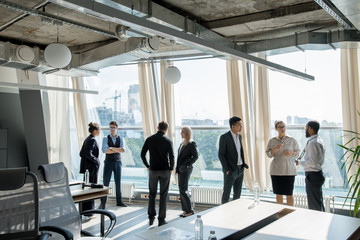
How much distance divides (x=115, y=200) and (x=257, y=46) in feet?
14.6

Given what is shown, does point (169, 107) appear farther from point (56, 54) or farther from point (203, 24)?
point (56, 54)

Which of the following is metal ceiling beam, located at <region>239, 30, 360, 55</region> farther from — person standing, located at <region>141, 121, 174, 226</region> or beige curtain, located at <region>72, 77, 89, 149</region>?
beige curtain, located at <region>72, 77, 89, 149</region>

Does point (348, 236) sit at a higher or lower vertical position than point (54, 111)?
lower

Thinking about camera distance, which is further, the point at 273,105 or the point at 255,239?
the point at 273,105

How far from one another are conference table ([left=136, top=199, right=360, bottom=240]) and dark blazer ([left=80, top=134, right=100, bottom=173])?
2.94 m

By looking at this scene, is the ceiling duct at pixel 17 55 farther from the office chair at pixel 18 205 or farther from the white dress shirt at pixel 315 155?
the white dress shirt at pixel 315 155

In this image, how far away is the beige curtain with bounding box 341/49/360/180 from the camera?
5457 millimetres

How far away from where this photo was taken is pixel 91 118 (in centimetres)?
841

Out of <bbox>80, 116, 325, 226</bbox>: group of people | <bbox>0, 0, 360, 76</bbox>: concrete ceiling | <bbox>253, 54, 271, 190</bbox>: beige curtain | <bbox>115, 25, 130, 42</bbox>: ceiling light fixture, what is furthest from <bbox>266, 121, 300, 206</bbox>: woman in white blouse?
<bbox>115, 25, 130, 42</bbox>: ceiling light fixture

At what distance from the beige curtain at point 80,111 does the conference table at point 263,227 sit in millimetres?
5549

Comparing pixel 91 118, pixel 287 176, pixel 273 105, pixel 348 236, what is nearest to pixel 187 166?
pixel 287 176

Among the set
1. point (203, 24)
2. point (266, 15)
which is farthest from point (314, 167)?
point (203, 24)

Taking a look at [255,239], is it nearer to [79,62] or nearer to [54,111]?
[79,62]

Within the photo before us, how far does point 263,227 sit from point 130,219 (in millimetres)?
3295
